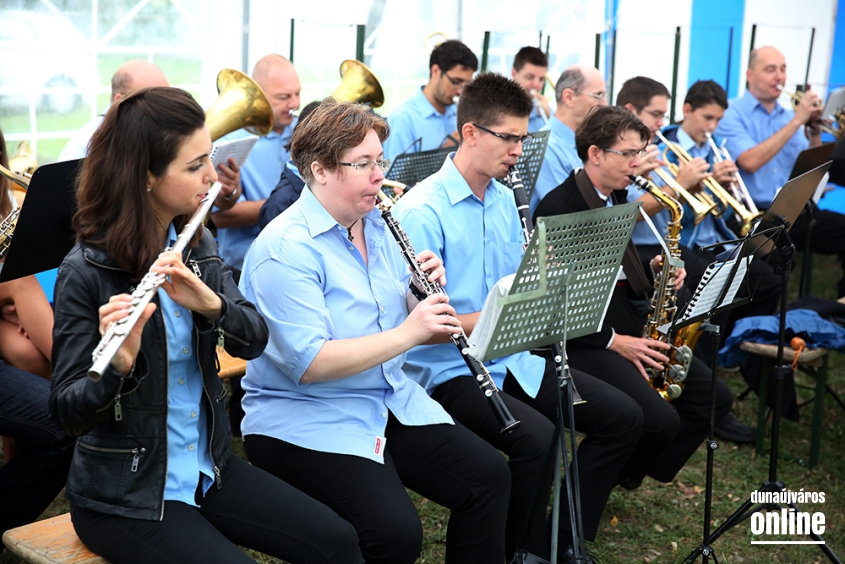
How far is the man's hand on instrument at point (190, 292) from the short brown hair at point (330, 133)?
67 cm

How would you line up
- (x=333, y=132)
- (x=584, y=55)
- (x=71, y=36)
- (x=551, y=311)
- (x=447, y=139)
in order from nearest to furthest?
(x=551, y=311) < (x=333, y=132) < (x=71, y=36) < (x=447, y=139) < (x=584, y=55)

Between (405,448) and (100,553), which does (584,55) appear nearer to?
(405,448)

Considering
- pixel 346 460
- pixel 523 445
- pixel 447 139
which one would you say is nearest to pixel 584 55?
pixel 447 139

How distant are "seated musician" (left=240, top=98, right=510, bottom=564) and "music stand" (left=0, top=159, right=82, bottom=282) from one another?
54 cm

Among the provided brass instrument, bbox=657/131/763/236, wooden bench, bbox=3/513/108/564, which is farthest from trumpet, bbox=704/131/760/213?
wooden bench, bbox=3/513/108/564

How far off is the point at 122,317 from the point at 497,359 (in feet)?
5.78

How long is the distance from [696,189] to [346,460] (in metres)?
3.45

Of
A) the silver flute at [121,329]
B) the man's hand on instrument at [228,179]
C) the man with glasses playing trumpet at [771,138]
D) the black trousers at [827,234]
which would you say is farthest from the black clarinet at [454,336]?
the black trousers at [827,234]

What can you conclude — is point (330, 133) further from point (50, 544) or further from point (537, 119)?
point (537, 119)

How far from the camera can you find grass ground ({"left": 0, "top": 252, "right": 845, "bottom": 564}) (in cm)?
352

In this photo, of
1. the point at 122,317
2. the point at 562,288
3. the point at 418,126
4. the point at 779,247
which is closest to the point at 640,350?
the point at 779,247

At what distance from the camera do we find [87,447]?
206 cm

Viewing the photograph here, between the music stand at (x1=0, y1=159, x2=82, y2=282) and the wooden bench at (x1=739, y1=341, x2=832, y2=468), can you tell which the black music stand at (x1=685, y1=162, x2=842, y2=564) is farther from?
the music stand at (x1=0, y1=159, x2=82, y2=282)

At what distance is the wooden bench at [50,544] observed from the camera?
2096mm
